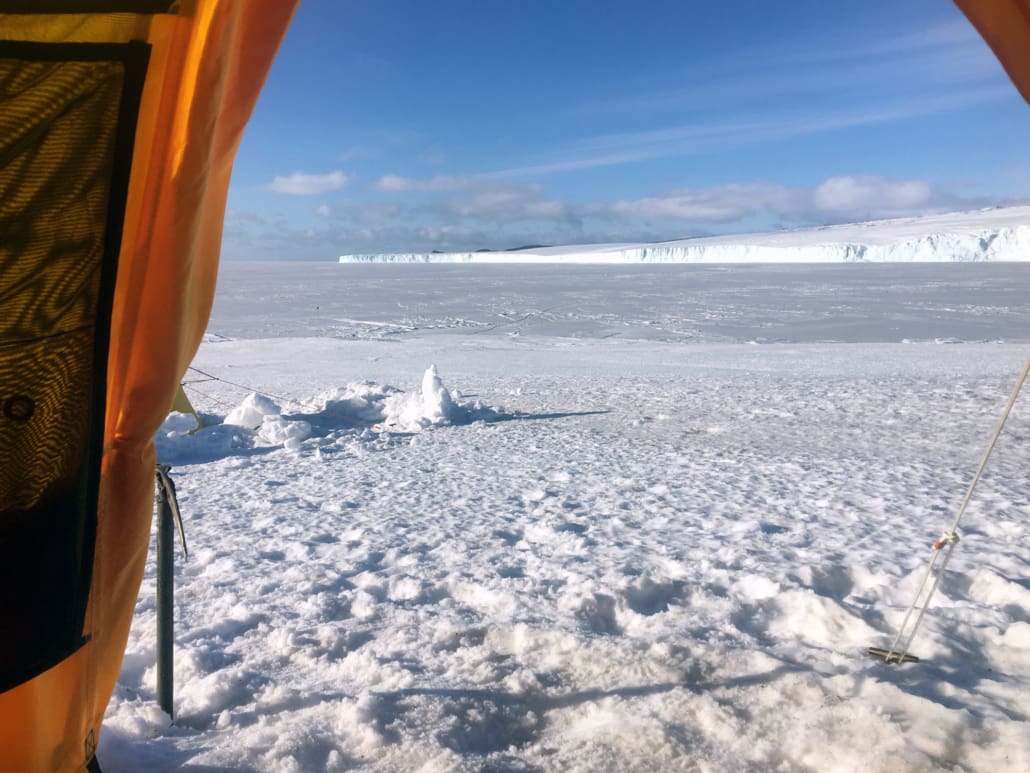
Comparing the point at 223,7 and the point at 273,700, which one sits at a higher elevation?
the point at 223,7

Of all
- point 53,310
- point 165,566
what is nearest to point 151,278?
point 53,310

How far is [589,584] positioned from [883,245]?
258ft

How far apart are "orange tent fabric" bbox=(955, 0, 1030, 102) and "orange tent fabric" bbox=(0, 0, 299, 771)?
1.57 m

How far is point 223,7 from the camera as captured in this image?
1.61m

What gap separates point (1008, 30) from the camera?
164 centimetres

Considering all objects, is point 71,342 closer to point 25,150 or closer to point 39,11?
point 25,150

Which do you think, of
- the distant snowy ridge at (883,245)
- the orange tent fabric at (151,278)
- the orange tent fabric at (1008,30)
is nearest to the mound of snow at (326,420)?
the orange tent fabric at (151,278)

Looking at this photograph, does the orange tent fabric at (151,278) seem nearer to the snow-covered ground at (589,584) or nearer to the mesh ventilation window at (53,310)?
the mesh ventilation window at (53,310)

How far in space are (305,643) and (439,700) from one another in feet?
2.38

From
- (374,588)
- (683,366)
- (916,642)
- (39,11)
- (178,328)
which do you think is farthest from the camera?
(683,366)

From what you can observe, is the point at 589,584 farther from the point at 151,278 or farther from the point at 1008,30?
the point at 1008,30

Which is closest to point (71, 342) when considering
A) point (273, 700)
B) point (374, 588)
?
point (273, 700)

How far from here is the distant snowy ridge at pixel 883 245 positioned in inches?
2520

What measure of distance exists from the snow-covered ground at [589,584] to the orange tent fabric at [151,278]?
402mm
